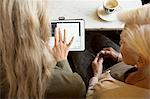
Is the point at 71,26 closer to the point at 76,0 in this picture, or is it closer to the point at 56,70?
the point at 76,0

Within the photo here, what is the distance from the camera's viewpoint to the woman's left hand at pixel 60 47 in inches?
59.6

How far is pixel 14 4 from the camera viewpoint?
109cm

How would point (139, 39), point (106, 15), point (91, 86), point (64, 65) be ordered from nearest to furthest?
point (139, 39) → point (64, 65) → point (91, 86) → point (106, 15)

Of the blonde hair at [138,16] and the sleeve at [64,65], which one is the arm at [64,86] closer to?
the sleeve at [64,65]

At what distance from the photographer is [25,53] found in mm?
1133

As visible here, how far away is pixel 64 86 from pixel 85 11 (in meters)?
0.53

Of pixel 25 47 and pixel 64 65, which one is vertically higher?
pixel 25 47

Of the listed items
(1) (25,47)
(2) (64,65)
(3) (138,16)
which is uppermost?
(3) (138,16)

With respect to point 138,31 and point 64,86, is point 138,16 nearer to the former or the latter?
point 138,31

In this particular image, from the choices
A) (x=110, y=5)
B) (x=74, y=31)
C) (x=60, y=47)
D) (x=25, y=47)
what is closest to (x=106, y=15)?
(x=110, y=5)

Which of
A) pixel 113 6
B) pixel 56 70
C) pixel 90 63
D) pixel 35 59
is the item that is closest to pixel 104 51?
pixel 90 63

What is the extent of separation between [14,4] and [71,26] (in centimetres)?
54

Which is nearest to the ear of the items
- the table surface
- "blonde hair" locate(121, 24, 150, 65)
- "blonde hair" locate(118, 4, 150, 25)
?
"blonde hair" locate(121, 24, 150, 65)

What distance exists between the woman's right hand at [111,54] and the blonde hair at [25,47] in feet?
1.86
